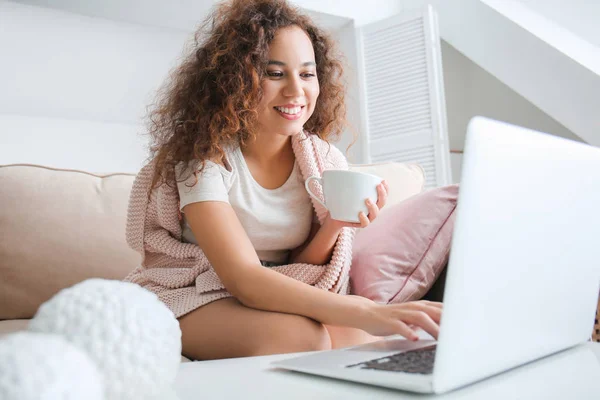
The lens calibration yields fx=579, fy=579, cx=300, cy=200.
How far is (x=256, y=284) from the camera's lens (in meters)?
1.04

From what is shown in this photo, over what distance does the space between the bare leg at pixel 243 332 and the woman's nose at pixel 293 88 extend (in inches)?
18.1

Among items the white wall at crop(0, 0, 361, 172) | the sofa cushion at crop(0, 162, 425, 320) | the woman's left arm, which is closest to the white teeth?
the woman's left arm

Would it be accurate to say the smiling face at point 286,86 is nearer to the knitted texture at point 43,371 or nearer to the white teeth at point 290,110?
the white teeth at point 290,110

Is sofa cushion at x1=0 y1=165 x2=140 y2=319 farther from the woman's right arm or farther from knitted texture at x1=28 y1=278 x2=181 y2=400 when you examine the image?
knitted texture at x1=28 y1=278 x2=181 y2=400

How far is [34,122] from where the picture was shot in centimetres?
387

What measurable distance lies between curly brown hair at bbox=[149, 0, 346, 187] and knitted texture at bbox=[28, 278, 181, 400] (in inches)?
32.1

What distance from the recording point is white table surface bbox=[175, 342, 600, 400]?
0.48 m

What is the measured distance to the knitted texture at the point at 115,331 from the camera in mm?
369

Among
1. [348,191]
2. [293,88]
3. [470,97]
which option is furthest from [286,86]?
[470,97]

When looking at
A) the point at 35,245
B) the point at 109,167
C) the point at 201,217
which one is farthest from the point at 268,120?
the point at 109,167

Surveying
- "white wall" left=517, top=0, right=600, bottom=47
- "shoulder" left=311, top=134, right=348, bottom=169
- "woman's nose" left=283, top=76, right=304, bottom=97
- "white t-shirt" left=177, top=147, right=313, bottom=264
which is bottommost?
"white t-shirt" left=177, top=147, right=313, bottom=264

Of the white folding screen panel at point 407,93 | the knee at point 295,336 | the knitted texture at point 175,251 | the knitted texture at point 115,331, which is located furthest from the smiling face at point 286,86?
the white folding screen panel at point 407,93

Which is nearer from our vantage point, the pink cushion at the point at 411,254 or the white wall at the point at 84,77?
the pink cushion at the point at 411,254

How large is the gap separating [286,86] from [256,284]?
471mm
